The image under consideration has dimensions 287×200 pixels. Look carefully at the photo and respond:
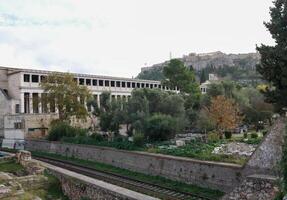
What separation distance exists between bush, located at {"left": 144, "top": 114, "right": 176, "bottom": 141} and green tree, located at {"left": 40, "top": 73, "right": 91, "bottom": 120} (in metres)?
14.5

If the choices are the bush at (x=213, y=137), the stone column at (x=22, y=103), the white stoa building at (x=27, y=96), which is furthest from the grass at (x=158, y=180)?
the stone column at (x=22, y=103)

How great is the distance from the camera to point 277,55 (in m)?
24.9

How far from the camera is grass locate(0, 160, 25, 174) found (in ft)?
77.5

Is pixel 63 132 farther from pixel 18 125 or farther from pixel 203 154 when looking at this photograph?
pixel 203 154

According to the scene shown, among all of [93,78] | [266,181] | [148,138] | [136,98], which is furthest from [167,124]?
[93,78]

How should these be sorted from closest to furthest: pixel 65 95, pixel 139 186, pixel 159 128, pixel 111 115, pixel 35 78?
pixel 139 186, pixel 159 128, pixel 111 115, pixel 65 95, pixel 35 78

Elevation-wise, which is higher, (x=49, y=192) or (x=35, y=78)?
(x=35, y=78)

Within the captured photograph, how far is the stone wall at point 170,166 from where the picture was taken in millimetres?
22528

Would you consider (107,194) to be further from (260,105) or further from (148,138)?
(260,105)

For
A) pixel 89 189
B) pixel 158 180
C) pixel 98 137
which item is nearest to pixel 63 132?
pixel 98 137

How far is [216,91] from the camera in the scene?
5550 centimetres

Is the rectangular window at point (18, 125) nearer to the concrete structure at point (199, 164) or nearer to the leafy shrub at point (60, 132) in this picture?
the leafy shrub at point (60, 132)

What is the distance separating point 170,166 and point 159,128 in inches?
350

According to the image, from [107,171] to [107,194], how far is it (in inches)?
685
